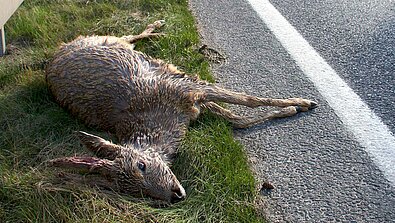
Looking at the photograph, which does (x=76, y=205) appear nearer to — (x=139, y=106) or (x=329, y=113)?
(x=139, y=106)

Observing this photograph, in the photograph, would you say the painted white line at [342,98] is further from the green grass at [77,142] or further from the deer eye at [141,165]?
the deer eye at [141,165]

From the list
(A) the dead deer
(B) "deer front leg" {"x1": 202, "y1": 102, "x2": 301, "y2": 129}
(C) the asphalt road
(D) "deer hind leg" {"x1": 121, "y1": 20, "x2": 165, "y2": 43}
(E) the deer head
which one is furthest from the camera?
(D) "deer hind leg" {"x1": 121, "y1": 20, "x2": 165, "y2": 43}

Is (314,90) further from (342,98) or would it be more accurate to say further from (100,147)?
(100,147)

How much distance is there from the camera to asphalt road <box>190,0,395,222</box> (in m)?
3.71

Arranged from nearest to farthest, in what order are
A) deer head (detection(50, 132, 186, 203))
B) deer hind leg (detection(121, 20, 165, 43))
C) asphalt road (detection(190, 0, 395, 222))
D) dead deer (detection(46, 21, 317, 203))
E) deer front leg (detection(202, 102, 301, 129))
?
asphalt road (detection(190, 0, 395, 222)), deer head (detection(50, 132, 186, 203)), dead deer (detection(46, 21, 317, 203)), deer front leg (detection(202, 102, 301, 129)), deer hind leg (detection(121, 20, 165, 43))

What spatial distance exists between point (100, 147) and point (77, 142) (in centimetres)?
76

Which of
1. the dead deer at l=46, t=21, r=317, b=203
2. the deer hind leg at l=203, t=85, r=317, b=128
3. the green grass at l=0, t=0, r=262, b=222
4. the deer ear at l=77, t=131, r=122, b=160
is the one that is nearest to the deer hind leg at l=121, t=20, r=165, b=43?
the green grass at l=0, t=0, r=262, b=222

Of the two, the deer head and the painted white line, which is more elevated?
the deer head

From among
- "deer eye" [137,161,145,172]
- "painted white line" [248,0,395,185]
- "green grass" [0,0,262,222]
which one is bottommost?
"painted white line" [248,0,395,185]

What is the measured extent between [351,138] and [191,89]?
1.30 meters

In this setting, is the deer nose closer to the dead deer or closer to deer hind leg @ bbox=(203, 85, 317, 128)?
the dead deer

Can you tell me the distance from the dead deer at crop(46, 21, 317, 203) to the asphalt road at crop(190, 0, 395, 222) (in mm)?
204

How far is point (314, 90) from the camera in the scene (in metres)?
5.04

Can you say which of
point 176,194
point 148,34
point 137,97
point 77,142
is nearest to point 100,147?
point 176,194
